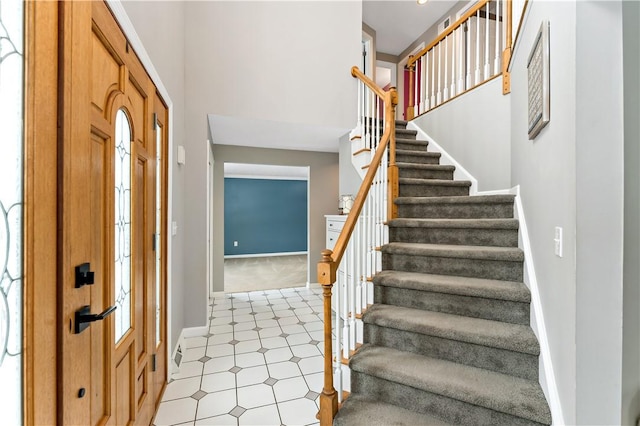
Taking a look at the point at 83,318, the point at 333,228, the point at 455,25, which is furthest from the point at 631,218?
the point at 455,25

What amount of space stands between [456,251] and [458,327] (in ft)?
1.82

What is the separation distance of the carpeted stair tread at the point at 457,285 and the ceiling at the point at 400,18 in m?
4.66

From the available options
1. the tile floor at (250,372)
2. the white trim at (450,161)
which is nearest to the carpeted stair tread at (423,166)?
the white trim at (450,161)

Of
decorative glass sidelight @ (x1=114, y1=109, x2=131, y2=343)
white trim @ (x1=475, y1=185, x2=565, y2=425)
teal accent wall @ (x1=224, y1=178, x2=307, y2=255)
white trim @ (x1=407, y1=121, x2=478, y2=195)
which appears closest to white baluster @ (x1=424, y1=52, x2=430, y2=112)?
white trim @ (x1=407, y1=121, x2=478, y2=195)

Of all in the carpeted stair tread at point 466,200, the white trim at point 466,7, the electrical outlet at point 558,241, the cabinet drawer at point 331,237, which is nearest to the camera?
the electrical outlet at point 558,241

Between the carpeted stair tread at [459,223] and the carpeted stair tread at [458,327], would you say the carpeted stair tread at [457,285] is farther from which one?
the carpeted stair tread at [459,223]

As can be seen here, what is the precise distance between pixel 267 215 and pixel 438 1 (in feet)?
20.7

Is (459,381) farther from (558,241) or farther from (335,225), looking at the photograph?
(335,225)

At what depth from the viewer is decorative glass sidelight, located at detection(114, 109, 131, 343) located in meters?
1.31

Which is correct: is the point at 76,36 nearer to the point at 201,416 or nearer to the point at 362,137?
the point at 201,416

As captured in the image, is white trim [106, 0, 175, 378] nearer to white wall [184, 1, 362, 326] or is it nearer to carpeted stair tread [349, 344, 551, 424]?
white wall [184, 1, 362, 326]

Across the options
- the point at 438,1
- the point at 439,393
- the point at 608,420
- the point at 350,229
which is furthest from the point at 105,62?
the point at 438,1

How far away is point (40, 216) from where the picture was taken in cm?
76

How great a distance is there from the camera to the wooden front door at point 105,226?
850 mm
